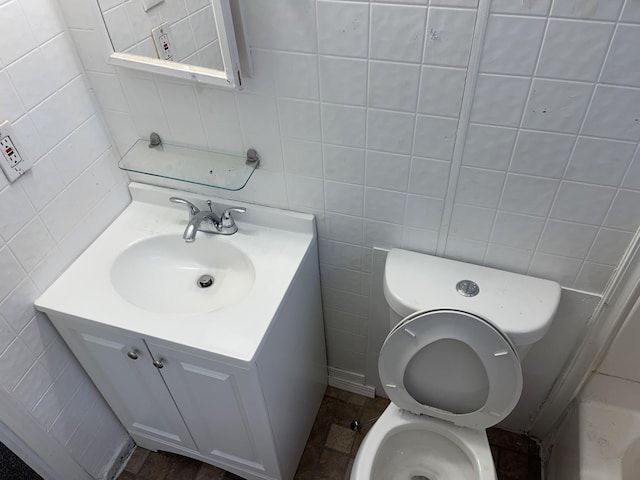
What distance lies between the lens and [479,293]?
4.23 feet

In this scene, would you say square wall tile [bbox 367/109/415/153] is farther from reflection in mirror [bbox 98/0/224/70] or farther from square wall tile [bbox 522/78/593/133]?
reflection in mirror [bbox 98/0/224/70]

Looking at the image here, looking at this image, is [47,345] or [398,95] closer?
[398,95]

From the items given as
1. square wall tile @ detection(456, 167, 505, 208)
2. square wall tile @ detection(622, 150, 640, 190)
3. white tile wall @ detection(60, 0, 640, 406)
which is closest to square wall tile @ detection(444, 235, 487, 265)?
white tile wall @ detection(60, 0, 640, 406)

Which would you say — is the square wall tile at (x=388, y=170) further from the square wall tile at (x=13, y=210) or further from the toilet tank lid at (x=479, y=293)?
the square wall tile at (x=13, y=210)

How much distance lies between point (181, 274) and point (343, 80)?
818mm

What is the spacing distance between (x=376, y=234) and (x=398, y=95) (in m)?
0.45

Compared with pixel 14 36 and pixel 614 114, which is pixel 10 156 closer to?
pixel 14 36

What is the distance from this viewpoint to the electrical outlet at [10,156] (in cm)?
115

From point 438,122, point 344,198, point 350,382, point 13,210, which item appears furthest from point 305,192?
point 350,382

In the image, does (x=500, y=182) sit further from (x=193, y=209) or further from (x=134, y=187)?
(x=134, y=187)

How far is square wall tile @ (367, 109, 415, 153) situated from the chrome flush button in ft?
1.30

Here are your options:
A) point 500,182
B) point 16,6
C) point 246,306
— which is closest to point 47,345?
point 246,306

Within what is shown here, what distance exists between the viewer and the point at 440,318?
46.9 inches

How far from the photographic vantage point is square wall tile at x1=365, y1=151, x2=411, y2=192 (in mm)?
1253
